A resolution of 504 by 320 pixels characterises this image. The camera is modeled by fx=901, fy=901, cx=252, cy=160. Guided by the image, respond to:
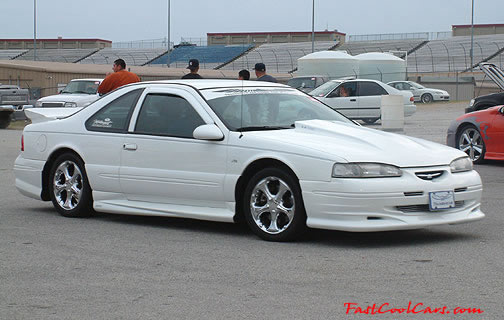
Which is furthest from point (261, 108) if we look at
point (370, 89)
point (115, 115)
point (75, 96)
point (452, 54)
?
point (452, 54)

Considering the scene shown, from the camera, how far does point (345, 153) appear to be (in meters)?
7.35

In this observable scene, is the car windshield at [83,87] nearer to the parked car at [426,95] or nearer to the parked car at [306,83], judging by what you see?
the parked car at [306,83]

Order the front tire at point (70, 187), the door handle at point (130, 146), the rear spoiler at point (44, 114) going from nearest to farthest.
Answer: the door handle at point (130, 146) → the front tire at point (70, 187) → the rear spoiler at point (44, 114)

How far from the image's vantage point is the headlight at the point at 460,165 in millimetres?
7768

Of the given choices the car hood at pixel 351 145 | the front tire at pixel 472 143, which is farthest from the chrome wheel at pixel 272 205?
the front tire at pixel 472 143

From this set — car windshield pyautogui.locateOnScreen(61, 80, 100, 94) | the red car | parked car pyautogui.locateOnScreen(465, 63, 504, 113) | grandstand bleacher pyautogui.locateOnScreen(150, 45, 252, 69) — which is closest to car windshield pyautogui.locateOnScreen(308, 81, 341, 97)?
car windshield pyautogui.locateOnScreen(61, 80, 100, 94)

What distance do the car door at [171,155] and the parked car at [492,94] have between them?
10.1 meters

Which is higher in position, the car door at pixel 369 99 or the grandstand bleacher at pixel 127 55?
the grandstand bleacher at pixel 127 55

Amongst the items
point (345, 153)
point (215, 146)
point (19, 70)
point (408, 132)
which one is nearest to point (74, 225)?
point (215, 146)

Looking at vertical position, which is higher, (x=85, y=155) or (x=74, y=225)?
(x=85, y=155)

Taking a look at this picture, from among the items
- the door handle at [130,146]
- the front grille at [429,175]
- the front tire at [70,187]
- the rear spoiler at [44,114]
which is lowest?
the front tire at [70,187]

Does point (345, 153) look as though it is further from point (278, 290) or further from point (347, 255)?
point (278, 290)

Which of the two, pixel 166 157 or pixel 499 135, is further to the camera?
pixel 499 135

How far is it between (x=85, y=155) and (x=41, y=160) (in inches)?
28.6
